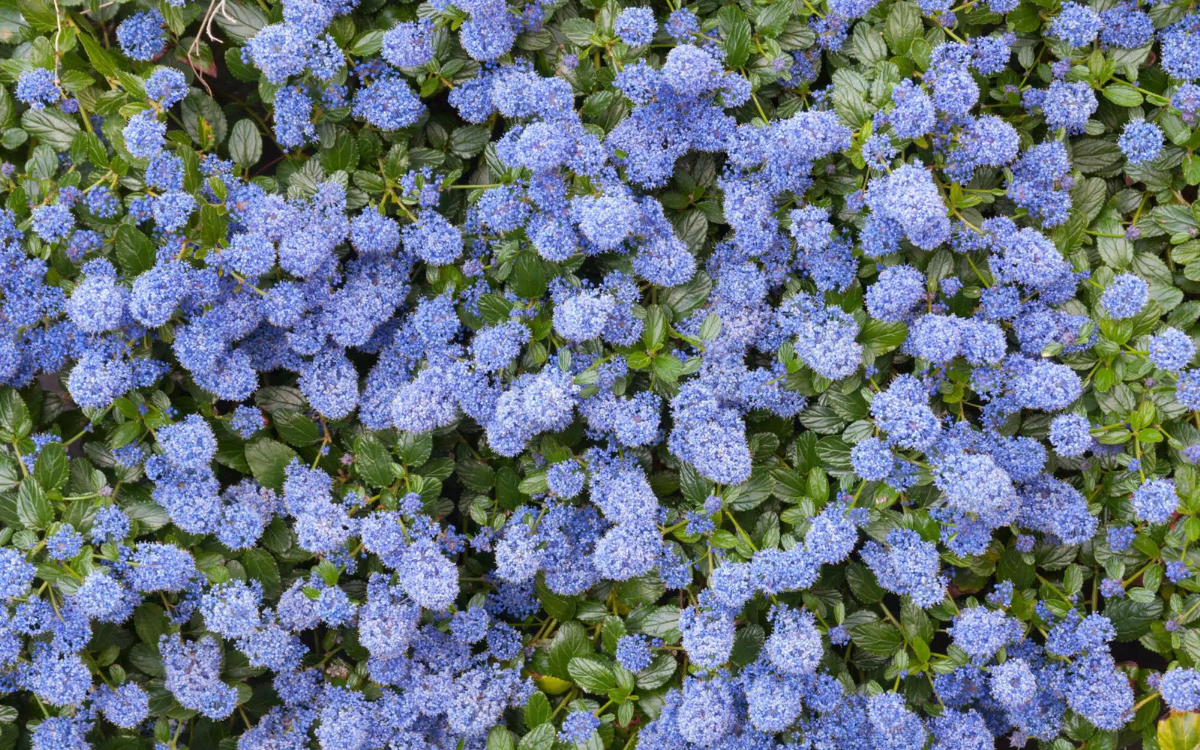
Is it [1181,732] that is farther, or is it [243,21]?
[243,21]

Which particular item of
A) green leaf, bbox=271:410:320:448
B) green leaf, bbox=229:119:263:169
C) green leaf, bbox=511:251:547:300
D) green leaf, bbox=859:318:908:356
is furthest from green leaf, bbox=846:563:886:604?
green leaf, bbox=229:119:263:169

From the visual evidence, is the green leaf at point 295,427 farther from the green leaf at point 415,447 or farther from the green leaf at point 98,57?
the green leaf at point 98,57

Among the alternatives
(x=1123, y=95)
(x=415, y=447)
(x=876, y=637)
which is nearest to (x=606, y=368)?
(x=415, y=447)

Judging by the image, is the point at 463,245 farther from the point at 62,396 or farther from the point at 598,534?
the point at 62,396

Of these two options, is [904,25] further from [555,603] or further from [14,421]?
[14,421]

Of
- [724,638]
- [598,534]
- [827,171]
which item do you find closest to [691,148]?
[827,171]

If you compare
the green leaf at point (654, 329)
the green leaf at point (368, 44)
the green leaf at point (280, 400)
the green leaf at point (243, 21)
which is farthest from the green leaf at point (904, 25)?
the green leaf at point (280, 400)

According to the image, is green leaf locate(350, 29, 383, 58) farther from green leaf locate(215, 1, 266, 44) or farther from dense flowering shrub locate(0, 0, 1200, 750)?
green leaf locate(215, 1, 266, 44)
